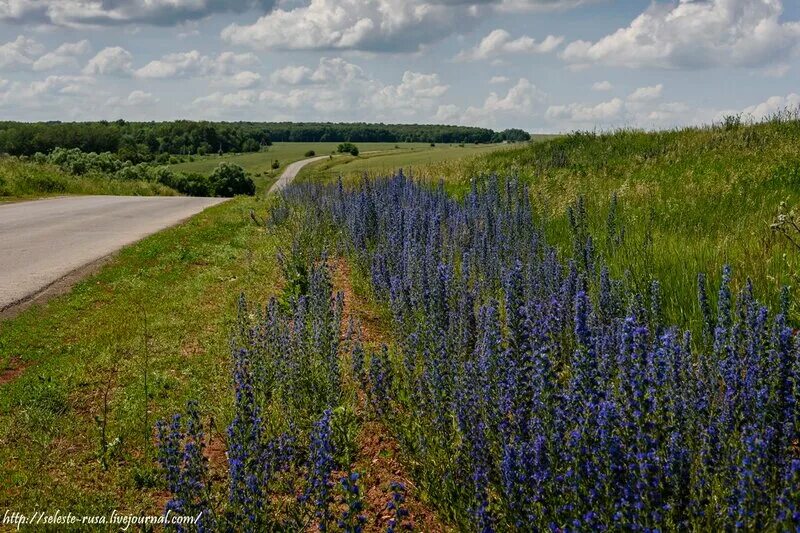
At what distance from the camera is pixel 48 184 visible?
1161 inches

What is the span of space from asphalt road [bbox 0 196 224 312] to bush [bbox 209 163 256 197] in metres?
29.7

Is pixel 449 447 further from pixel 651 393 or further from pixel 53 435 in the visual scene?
pixel 53 435

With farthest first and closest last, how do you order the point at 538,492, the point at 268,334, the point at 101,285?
the point at 101,285 → the point at 268,334 → the point at 538,492

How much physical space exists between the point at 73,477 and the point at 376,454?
203 cm

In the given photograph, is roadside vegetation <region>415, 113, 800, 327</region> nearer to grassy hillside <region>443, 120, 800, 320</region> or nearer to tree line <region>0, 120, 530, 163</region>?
grassy hillside <region>443, 120, 800, 320</region>

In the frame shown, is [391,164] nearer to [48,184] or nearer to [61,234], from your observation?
[48,184]

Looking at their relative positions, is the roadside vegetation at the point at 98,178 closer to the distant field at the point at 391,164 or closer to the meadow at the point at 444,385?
the distant field at the point at 391,164

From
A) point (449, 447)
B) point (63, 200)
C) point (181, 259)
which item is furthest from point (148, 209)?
point (449, 447)

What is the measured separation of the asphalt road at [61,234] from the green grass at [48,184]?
126 inches

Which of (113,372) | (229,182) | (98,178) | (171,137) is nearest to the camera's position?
(113,372)

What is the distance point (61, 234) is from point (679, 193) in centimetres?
1312

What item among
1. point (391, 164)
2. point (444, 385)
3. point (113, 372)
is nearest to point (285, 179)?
point (391, 164)

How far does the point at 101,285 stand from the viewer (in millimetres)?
10039

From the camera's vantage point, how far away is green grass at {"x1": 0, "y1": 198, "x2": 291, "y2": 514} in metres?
4.38
